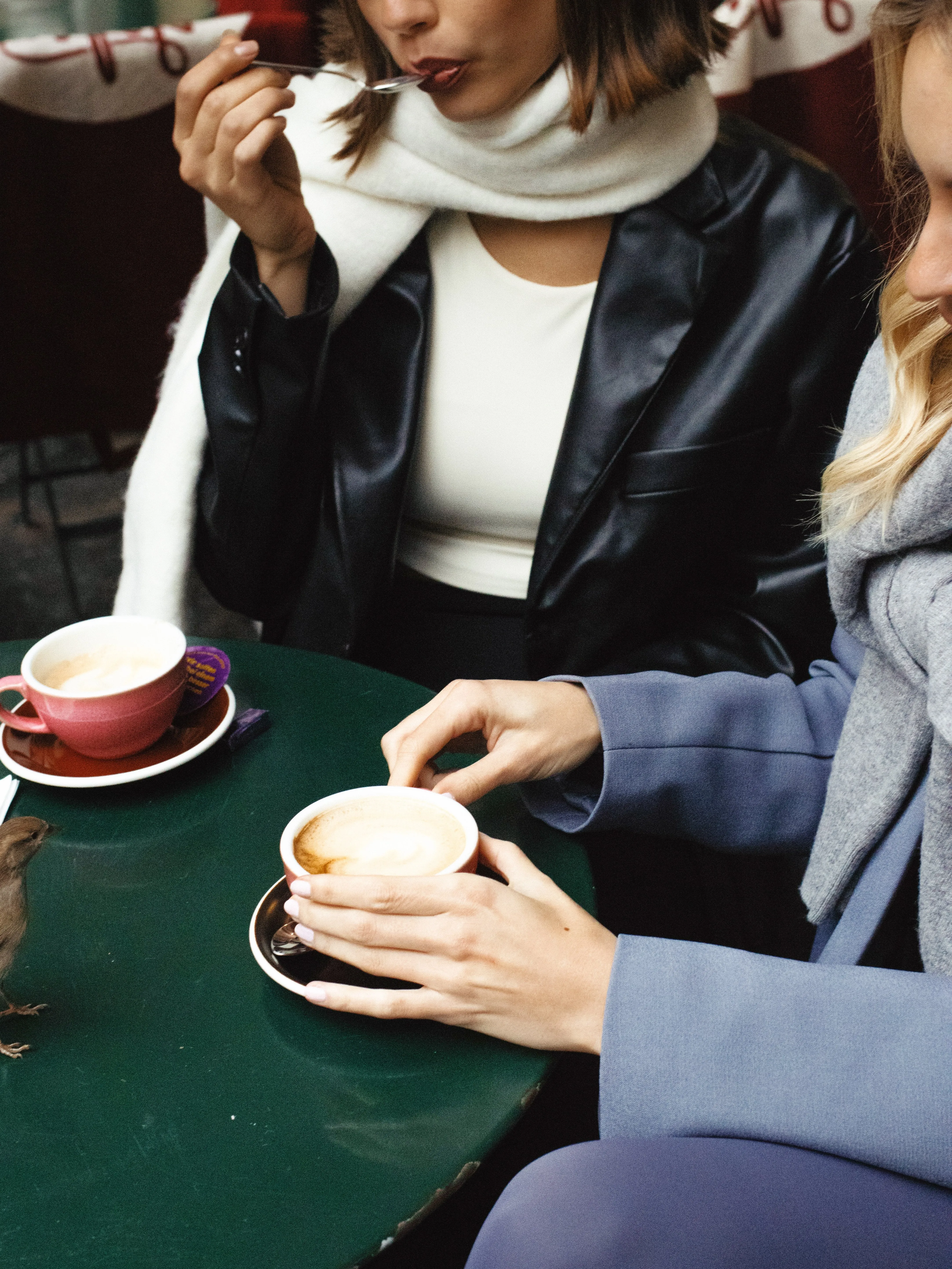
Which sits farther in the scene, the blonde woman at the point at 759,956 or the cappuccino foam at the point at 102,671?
the cappuccino foam at the point at 102,671

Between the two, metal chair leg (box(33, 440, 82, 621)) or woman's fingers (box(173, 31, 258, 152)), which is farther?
metal chair leg (box(33, 440, 82, 621))

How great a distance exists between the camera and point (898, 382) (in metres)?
1.02

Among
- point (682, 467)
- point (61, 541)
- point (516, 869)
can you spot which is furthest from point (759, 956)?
point (61, 541)

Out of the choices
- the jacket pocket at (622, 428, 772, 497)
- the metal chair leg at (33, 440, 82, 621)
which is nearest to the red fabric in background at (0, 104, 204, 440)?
the metal chair leg at (33, 440, 82, 621)

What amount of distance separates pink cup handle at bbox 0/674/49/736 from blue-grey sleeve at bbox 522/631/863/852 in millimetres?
435

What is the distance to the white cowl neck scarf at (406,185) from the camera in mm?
1393

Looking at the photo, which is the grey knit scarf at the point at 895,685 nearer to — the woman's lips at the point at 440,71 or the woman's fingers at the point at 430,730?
the woman's fingers at the point at 430,730

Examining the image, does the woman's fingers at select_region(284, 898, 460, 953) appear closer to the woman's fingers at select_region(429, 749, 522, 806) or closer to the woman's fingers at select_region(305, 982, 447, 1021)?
the woman's fingers at select_region(305, 982, 447, 1021)

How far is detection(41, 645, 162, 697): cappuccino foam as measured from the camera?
1018mm

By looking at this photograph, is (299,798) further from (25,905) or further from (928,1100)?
(928,1100)

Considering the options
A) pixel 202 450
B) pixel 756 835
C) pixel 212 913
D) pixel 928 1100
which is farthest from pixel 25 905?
pixel 202 450

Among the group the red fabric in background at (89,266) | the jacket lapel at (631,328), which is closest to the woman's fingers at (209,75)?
the jacket lapel at (631,328)

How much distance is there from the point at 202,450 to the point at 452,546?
37cm

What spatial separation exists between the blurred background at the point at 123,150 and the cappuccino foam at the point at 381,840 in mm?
1447
